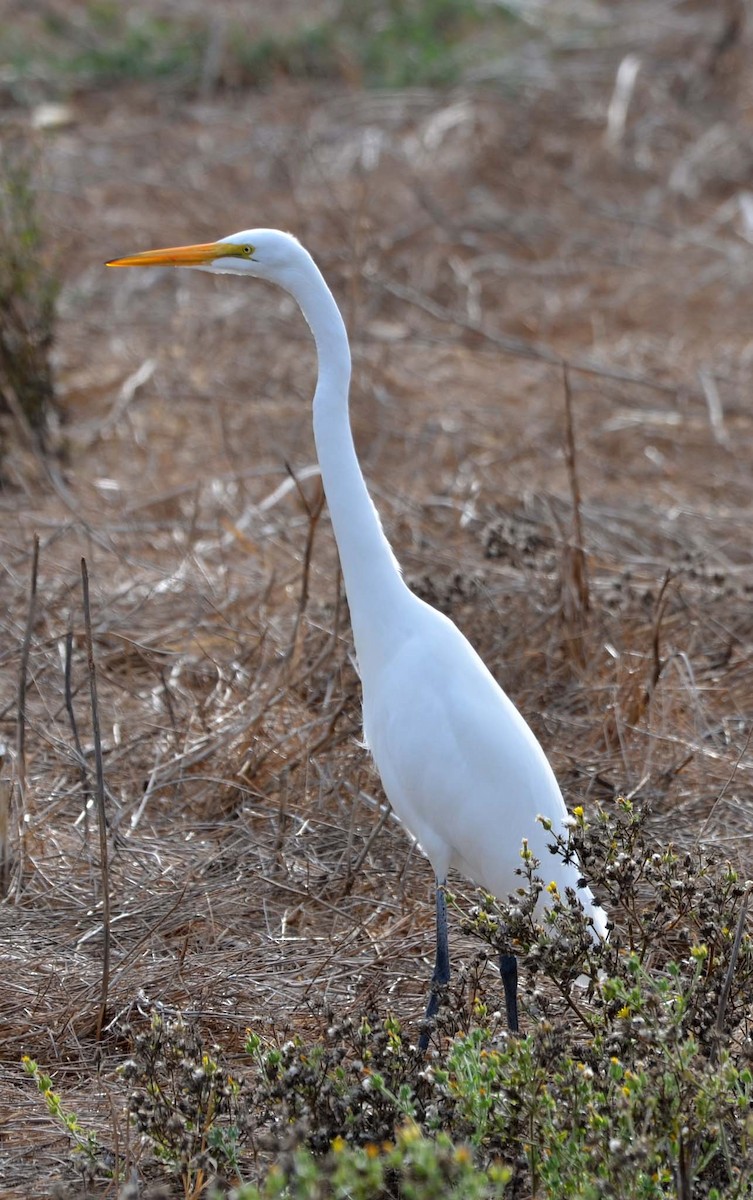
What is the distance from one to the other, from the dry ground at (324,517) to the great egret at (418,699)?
0.31m

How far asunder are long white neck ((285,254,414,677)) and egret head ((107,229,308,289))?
0.03 metres

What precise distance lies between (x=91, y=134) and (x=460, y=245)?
2659mm

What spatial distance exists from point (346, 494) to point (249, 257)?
1.55 feet

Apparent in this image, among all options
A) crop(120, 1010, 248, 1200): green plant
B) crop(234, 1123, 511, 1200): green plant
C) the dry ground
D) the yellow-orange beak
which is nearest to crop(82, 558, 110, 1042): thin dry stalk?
the dry ground

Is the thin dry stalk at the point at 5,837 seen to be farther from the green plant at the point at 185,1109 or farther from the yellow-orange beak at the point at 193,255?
the yellow-orange beak at the point at 193,255

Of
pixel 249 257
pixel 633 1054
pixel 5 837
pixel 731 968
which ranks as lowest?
pixel 5 837

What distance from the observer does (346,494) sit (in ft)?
8.87

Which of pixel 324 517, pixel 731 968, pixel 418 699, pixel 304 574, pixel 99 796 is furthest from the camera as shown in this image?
pixel 324 517

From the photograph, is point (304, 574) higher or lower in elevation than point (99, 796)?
lower

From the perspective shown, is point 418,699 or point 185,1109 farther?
point 418,699

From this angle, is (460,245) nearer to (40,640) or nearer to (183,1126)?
(40,640)

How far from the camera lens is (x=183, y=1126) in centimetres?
203

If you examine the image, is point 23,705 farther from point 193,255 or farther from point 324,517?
point 324,517

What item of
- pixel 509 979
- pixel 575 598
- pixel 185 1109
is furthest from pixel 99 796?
pixel 575 598
